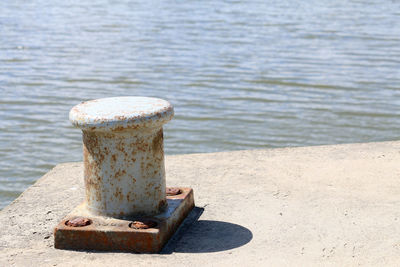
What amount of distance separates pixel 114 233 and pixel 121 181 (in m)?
0.24

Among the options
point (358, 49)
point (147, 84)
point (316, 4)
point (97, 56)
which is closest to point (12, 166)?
point (147, 84)

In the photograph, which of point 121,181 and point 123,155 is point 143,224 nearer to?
point 121,181

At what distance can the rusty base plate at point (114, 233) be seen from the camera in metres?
3.31

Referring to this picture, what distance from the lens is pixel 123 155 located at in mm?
3346

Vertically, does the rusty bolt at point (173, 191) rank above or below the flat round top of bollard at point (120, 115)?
below

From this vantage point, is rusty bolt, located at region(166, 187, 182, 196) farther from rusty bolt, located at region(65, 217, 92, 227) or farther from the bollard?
rusty bolt, located at region(65, 217, 92, 227)

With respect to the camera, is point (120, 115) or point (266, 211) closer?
point (120, 115)

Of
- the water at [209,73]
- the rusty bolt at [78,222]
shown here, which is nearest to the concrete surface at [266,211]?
the rusty bolt at [78,222]

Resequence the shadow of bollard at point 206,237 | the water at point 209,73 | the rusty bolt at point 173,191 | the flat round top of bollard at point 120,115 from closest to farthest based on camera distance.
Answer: the flat round top of bollard at point 120,115 < the shadow of bollard at point 206,237 < the rusty bolt at point 173,191 < the water at point 209,73

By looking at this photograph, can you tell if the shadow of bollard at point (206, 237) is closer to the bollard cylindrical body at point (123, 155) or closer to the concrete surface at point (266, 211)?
the concrete surface at point (266, 211)

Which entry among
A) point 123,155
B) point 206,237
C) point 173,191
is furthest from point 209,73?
point 123,155

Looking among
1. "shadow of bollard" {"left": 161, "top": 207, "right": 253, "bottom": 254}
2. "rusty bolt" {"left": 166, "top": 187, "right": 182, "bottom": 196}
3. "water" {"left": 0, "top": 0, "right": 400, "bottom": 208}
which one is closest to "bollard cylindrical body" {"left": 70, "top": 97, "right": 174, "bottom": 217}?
"shadow of bollard" {"left": 161, "top": 207, "right": 253, "bottom": 254}

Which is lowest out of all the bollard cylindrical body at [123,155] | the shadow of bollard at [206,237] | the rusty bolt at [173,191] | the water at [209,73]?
the water at [209,73]

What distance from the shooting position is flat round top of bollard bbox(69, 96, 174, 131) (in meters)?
3.25
